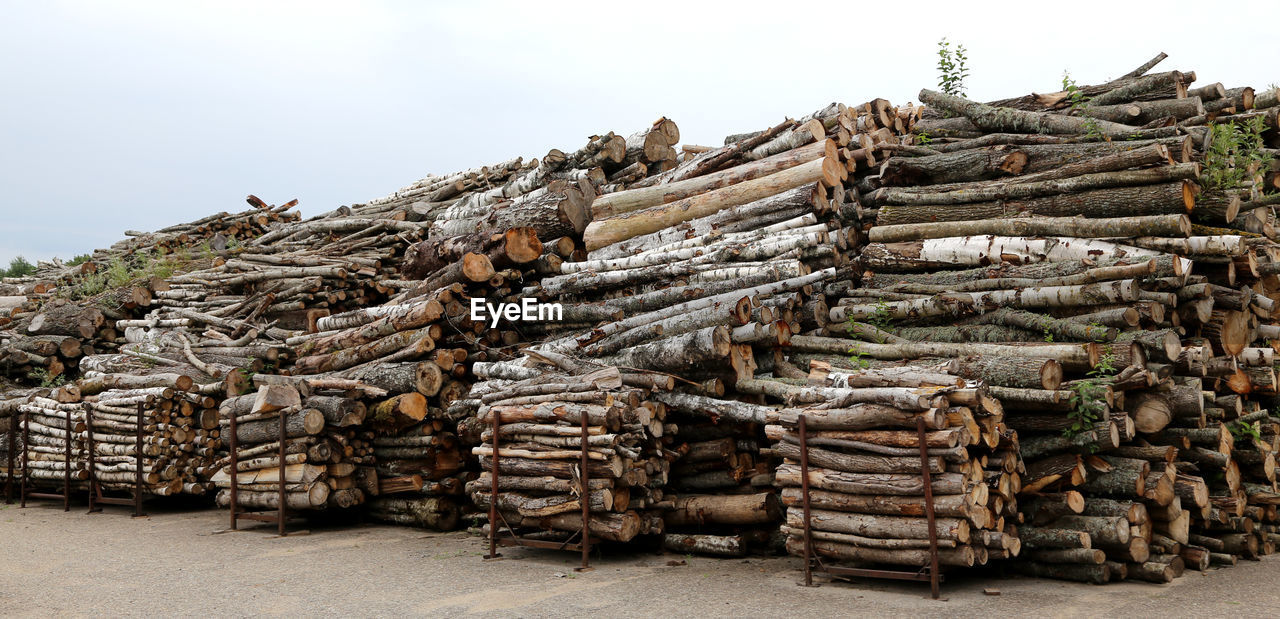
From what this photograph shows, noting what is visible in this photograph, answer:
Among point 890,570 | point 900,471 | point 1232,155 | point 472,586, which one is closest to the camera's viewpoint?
point 900,471

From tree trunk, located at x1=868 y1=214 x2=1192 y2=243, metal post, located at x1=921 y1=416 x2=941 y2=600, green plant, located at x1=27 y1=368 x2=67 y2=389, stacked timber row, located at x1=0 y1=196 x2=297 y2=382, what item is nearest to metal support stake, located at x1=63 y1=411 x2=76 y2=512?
green plant, located at x1=27 y1=368 x2=67 y2=389

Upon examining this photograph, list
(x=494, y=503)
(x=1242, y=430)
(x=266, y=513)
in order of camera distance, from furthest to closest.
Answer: (x=266, y=513), (x=494, y=503), (x=1242, y=430)

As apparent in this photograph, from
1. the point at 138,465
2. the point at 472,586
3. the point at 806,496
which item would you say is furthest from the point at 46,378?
the point at 806,496

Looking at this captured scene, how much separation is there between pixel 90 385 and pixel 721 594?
12.3m

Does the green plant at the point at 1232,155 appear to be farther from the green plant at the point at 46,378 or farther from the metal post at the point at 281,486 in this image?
the green plant at the point at 46,378

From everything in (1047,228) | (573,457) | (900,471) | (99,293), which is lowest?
(900,471)

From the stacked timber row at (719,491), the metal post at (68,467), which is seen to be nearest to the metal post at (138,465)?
the metal post at (68,467)

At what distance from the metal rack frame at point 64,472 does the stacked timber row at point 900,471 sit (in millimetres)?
12004

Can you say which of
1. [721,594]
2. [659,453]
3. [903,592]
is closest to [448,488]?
[659,453]

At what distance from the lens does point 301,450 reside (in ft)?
38.2

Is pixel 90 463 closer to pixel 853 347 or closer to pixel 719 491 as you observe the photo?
pixel 719 491

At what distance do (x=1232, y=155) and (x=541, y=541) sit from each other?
9.63 m

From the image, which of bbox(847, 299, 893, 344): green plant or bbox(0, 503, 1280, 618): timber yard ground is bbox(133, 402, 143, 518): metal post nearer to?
bbox(0, 503, 1280, 618): timber yard ground

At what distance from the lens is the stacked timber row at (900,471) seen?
736 centimetres
